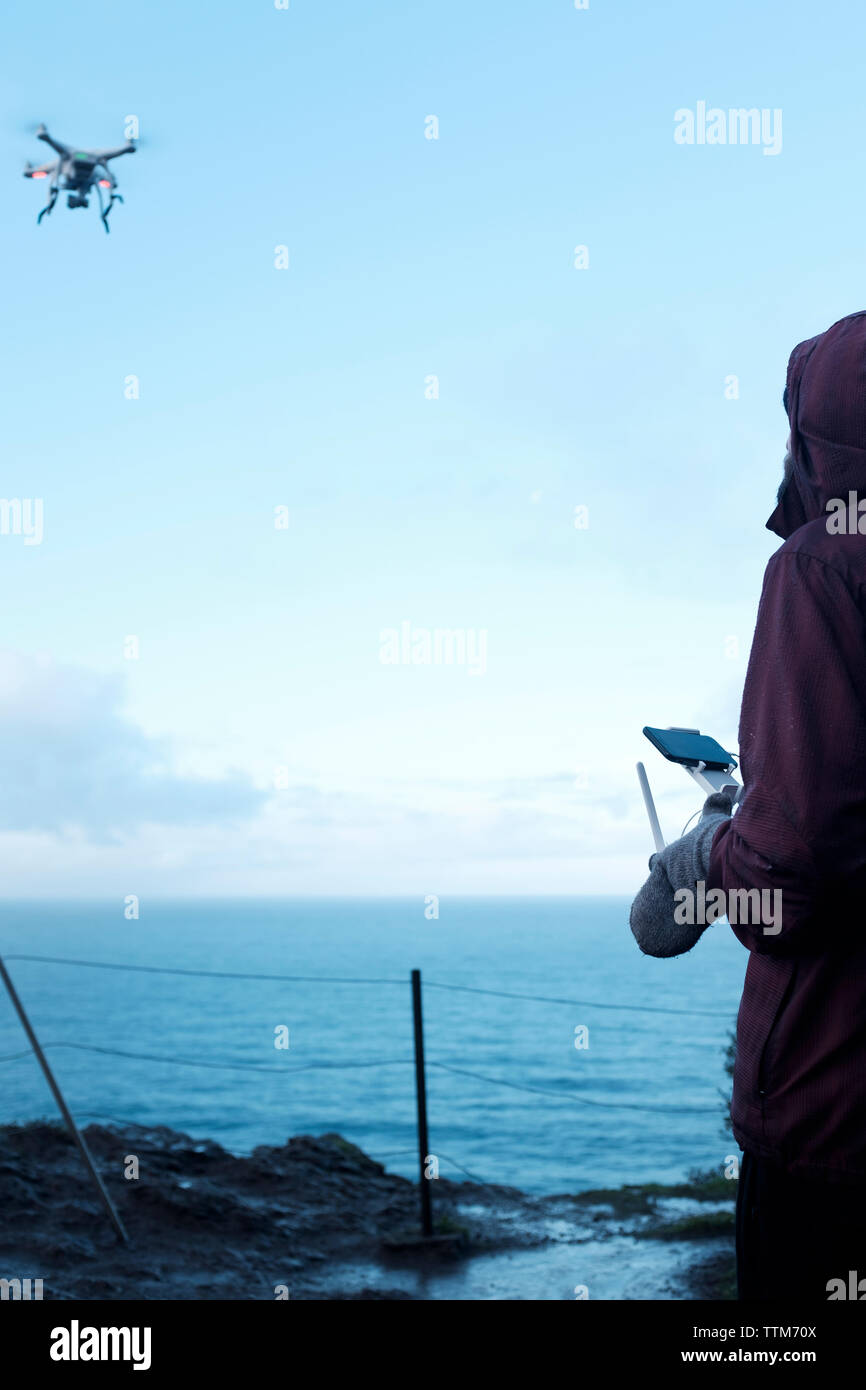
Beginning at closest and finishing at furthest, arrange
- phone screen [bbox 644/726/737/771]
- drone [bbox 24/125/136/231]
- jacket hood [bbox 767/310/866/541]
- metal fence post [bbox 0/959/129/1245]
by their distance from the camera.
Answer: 1. jacket hood [bbox 767/310/866/541]
2. phone screen [bbox 644/726/737/771]
3. metal fence post [bbox 0/959/129/1245]
4. drone [bbox 24/125/136/231]

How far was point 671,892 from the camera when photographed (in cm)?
141

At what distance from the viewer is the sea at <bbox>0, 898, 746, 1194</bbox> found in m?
37.5

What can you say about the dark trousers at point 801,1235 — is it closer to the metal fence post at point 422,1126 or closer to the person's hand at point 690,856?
the person's hand at point 690,856

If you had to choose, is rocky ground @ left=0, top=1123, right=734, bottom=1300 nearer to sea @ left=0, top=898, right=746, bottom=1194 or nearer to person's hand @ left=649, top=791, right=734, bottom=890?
person's hand @ left=649, top=791, right=734, bottom=890

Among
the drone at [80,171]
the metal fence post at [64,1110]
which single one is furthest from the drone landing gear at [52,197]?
the metal fence post at [64,1110]

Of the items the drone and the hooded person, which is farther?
the drone

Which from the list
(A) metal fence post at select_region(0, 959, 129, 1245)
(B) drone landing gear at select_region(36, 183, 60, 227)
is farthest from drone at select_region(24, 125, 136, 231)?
(A) metal fence post at select_region(0, 959, 129, 1245)

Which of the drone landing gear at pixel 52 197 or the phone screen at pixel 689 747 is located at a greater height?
the drone landing gear at pixel 52 197

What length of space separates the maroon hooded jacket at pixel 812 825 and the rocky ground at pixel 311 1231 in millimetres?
3622

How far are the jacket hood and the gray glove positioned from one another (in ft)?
1.42

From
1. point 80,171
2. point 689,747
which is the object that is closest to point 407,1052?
point 80,171

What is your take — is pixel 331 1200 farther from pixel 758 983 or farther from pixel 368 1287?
pixel 758 983

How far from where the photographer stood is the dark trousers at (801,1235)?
1.28 metres

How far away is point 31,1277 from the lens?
14.1 ft
